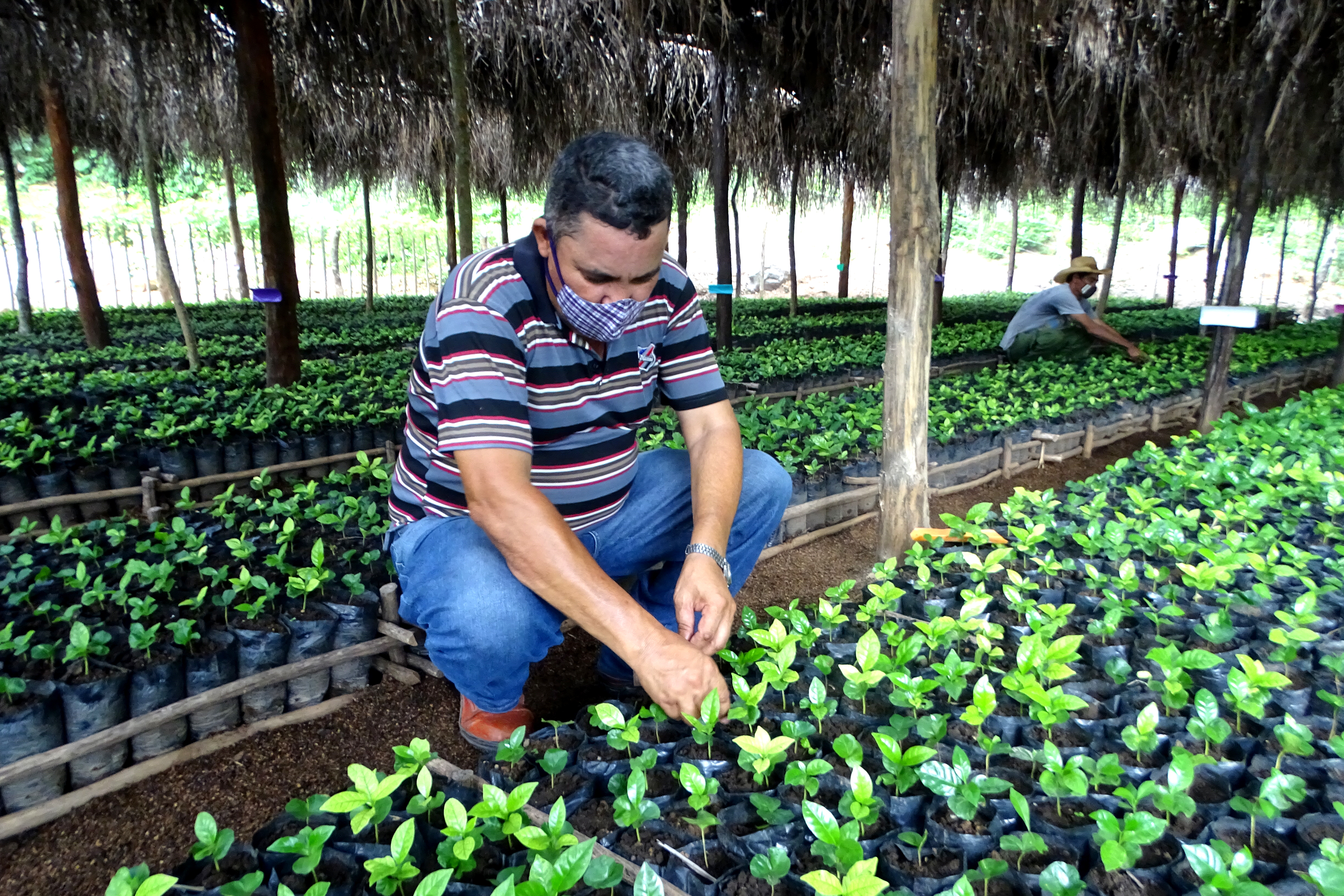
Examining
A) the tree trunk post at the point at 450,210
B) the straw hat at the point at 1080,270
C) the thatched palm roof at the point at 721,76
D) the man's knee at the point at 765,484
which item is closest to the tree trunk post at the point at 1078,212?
the thatched palm roof at the point at 721,76

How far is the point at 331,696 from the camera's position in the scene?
93.5 inches

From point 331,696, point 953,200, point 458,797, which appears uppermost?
point 953,200

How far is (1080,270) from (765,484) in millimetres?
6575

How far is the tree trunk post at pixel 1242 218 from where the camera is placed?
179 inches

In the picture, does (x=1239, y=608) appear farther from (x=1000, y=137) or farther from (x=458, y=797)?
(x=1000, y=137)

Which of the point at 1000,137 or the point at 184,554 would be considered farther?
the point at 1000,137

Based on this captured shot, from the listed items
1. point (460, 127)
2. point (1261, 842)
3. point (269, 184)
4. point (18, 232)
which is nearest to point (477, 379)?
point (1261, 842)

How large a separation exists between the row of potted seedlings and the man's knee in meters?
1.24

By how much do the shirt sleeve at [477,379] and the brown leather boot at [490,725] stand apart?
0.67m

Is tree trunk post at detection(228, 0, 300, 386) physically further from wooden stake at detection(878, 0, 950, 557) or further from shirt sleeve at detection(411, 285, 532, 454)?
shirt sleeve at detection(411, 285, 532, 454)

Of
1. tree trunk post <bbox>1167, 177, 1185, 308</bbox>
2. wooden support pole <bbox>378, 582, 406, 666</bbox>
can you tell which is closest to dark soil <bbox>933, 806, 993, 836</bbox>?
wooden support pole <bbox>378, 582, 406, 666</bbox>

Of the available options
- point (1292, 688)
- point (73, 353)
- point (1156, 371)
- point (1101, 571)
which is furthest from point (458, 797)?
point (73, 353)

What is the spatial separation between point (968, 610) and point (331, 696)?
1.85 m

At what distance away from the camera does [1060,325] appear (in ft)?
24.3
